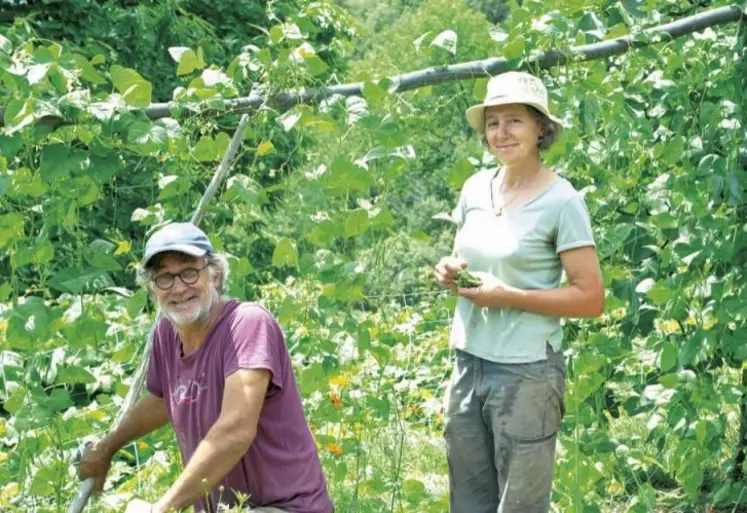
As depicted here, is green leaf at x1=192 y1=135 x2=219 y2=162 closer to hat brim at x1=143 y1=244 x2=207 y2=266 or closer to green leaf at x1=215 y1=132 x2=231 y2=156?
green leaf at x1=215 y1=132 x2=231 y2=156

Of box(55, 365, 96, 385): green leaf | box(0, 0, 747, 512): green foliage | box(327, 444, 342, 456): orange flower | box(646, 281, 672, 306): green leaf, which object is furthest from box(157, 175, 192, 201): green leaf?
box(646, 281, 672, 306): green leaf

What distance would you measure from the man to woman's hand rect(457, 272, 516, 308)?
0.38 metres

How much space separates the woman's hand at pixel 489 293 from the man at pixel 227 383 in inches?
15.1

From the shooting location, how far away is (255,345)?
2.36 m

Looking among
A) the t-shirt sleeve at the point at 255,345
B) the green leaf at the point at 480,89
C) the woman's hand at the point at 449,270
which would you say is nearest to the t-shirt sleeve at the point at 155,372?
the t-shirt sleeve at the point at 255,345

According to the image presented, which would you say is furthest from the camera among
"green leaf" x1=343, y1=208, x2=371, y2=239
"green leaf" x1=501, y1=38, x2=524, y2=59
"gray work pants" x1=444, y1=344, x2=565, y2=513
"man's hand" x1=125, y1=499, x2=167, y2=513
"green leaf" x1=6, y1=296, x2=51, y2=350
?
"green leaf" x1=501, y1=38, x2=524, y2=59

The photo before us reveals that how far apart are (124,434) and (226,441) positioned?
1.19 ft

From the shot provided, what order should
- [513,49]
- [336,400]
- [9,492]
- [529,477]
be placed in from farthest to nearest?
[336,400] < [9,492] < [513,49] < [529,477]

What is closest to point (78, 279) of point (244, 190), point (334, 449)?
point (244, 190)

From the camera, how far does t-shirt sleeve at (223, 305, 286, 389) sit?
7.68 feet

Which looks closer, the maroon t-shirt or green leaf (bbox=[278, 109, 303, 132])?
the maroon t-shirt

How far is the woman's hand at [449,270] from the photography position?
254cm

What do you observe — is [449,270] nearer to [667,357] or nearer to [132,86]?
[132,86]

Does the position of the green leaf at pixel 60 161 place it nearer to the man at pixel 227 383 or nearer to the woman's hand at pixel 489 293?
the man at pixel 227 383
